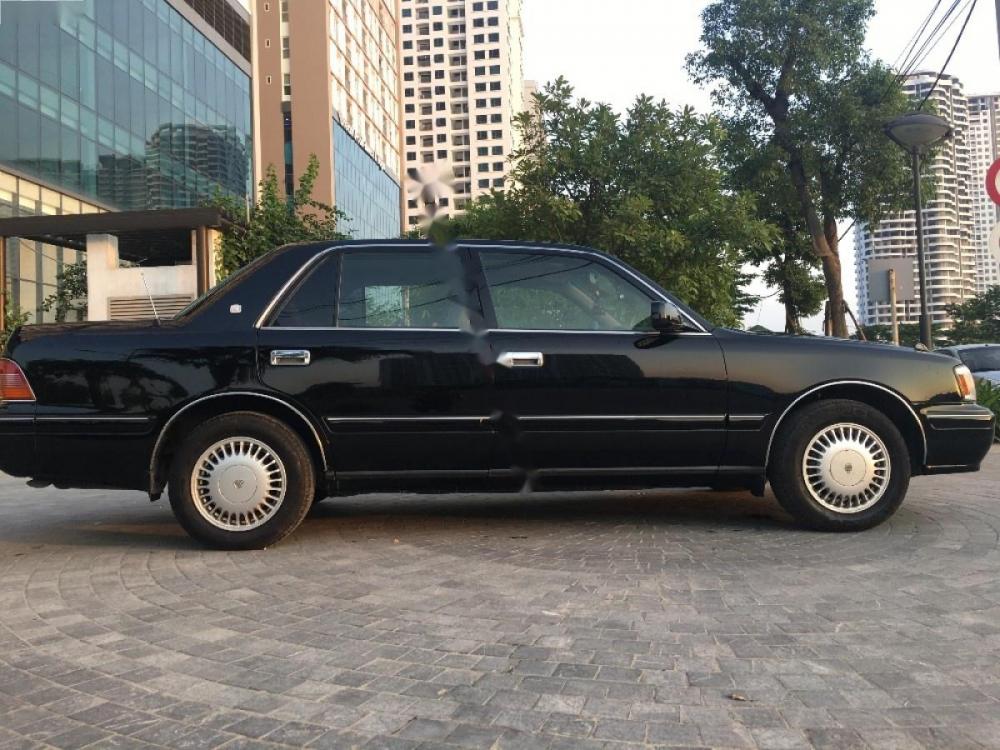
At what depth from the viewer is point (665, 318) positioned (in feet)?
14.6

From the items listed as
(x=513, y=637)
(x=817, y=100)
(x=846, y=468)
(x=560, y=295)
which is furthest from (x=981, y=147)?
(x=513, y=637)

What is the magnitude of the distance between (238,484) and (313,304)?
1.08 meters

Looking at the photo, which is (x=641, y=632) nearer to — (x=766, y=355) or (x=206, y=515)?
(x=766, y=355)

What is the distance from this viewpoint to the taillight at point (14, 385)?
428cm

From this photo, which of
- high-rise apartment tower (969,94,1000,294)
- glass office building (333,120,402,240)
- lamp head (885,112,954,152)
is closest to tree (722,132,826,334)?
high-rise apartment tower (969,94,1000,294)

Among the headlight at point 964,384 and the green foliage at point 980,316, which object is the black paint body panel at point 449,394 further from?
the green foliage at point 980,316

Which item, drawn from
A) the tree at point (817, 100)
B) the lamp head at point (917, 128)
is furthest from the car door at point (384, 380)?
the tree at point (817, 100)

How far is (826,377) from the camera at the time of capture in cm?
459

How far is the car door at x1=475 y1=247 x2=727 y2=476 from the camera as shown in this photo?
174 inches

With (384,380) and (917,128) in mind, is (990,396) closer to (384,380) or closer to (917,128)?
(917,128)

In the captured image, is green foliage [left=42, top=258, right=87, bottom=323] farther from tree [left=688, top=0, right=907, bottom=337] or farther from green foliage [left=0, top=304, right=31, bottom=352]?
tree [left=688, top=0, right=907, bottom=337]

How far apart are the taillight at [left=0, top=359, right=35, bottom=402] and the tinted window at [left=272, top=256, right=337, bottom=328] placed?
4.45 feet

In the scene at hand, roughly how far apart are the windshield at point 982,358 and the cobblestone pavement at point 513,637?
1042 cm

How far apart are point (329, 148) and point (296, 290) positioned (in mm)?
65157
